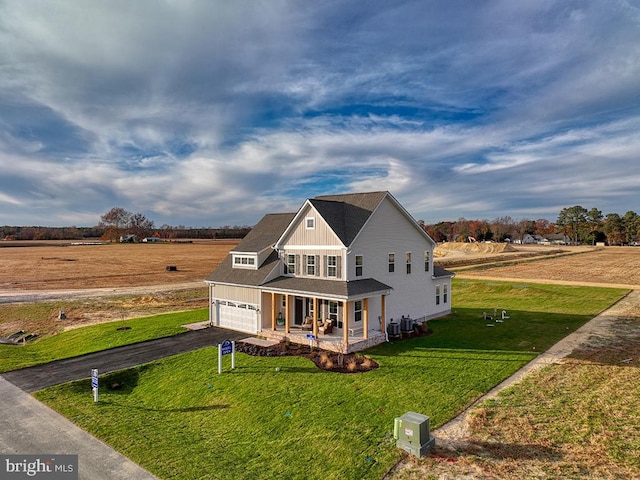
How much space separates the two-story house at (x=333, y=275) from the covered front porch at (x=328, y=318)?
63mm

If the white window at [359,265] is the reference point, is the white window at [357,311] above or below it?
below

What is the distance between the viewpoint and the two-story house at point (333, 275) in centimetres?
2359

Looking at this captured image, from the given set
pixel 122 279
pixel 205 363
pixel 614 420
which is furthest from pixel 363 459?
pixel 122 279

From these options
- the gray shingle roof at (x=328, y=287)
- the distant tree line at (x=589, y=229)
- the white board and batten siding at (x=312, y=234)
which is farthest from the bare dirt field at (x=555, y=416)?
the distant tree line at (x=589, y=229)

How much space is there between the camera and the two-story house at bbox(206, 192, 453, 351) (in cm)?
2359

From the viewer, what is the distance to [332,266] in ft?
79.6

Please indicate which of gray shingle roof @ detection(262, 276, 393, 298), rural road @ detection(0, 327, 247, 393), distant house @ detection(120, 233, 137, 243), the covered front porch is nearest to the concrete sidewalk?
rural road @ detection(0, 327, 247, 393)

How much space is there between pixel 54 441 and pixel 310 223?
16.9 m

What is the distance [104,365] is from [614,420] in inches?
887

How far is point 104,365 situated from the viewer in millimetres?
20297

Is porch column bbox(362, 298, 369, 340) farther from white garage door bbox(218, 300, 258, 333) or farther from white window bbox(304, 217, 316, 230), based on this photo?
white garage door bbox(218, 300, 258, 333)

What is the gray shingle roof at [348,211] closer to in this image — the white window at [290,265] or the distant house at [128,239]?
the white window at [290,265]

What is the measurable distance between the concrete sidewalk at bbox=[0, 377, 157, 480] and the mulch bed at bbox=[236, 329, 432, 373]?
946cm

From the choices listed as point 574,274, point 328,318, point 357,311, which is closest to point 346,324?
point 357,311
